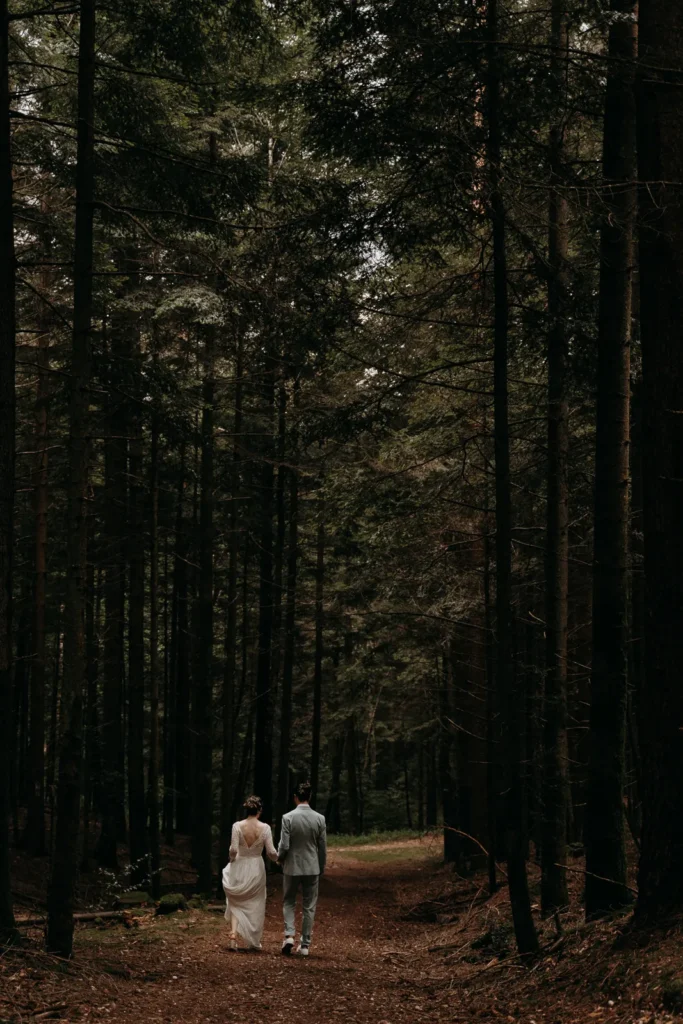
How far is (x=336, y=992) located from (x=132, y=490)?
13.0m

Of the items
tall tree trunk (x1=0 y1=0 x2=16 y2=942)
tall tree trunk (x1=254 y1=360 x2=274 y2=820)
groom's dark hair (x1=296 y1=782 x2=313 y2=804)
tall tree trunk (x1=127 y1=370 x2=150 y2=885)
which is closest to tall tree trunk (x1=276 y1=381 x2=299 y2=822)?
tall tree trunk (x1=254 y1=360 x2=274 y2=820)

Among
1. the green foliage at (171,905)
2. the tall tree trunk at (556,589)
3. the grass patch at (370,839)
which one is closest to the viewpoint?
the tall tree trunk at (556,589)

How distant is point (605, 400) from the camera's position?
9.07 m

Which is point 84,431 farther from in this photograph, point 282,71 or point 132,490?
point 132,490

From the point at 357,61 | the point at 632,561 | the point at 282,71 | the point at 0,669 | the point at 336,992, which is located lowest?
the point at 336,992

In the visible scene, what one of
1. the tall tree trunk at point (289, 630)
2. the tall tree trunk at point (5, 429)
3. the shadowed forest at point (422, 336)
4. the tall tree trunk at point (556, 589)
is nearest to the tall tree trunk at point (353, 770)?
the tall tree trunk at point (289, 630)

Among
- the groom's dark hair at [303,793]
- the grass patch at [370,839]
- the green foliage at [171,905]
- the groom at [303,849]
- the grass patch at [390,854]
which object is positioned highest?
the groom's dark hair at [303,793]

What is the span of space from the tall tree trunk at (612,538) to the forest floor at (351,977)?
0.76 metres

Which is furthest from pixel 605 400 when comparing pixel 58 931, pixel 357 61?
pixel 58 931

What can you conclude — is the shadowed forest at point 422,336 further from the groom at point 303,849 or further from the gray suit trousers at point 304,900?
the groom at point 303,849

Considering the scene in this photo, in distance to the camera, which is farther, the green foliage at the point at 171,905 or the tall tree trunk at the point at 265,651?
the tall tree trunk at the point at 265,651

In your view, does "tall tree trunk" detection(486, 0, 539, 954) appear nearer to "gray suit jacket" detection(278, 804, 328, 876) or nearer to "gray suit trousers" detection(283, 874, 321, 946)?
"gray suit trousers" detection(283, 874, 321, 946)

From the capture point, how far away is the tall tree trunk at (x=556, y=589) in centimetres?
971

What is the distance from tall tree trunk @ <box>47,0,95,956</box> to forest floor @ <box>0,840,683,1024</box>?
1.82 ft
